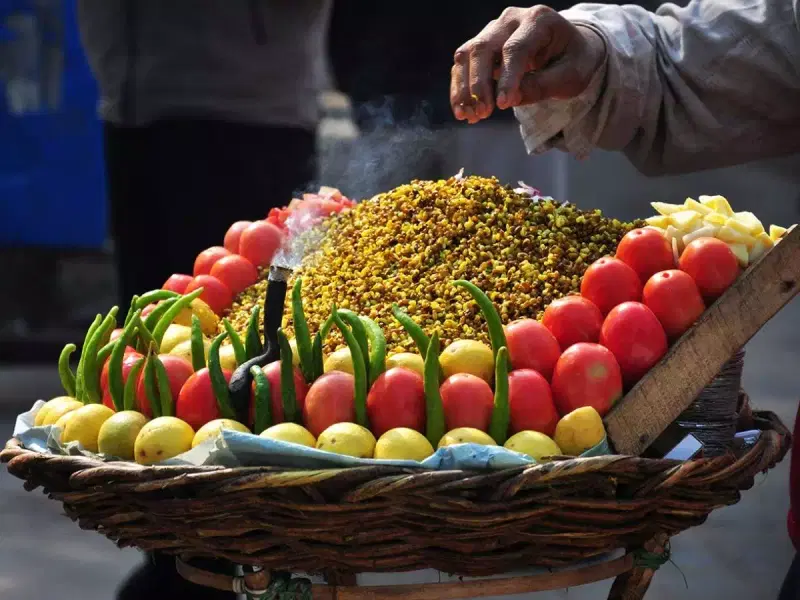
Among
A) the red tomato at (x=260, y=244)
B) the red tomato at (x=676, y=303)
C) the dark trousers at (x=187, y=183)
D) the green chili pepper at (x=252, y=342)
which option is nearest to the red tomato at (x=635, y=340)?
→ the red tomato at (x=676, y=303)

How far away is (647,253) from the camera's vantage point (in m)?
1.42

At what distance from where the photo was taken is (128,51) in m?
3.22

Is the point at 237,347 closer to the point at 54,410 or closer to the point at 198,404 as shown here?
the point at 198,404

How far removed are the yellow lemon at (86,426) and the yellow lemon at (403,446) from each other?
365mm

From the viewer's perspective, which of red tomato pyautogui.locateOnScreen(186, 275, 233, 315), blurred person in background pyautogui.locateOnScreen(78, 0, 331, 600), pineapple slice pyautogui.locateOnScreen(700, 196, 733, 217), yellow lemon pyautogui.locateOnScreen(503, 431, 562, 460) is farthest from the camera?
blurred person in background pyautogui.locateOnScreen(78, 0, 331, 600)

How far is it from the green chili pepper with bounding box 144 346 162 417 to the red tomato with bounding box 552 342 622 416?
50cm

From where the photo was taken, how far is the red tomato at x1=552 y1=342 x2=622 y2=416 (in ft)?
4.17

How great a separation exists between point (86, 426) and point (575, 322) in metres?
0.63

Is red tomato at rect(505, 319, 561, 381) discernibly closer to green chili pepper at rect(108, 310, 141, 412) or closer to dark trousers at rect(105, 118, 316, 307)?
green chili pepper at rect(108, 310, 141, 412)

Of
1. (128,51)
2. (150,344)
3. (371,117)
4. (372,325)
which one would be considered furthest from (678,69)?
(371,117)

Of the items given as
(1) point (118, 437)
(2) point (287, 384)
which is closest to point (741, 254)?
(2) point (287, 384)

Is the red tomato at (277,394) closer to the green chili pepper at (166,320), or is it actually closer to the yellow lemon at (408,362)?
the yellow lemon at (408,362)

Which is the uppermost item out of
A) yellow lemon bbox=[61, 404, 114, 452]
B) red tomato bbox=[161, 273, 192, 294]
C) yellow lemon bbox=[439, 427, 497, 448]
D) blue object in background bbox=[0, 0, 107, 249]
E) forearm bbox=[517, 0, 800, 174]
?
forearm bbox=[517, 0, 800, 174]

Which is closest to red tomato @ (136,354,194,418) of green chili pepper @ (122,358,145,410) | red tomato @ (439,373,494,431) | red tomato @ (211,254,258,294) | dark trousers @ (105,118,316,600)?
green chili pepper @ (122,358,145,410)
